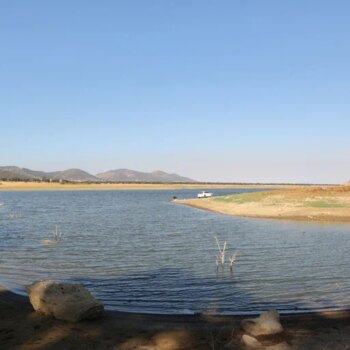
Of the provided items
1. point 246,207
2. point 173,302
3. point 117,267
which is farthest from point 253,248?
point 246,207

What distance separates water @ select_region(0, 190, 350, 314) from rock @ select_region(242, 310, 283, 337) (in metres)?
2.99

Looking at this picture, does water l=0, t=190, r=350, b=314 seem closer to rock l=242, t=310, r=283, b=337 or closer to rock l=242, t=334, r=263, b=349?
rock l=242, t=310, r=283, b=337

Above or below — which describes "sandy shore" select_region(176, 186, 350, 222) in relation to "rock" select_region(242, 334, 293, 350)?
above

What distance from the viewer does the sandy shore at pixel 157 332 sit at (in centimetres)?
1115

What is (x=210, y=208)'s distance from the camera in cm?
7212

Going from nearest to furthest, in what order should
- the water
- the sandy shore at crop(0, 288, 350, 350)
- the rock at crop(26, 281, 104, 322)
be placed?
the sandy shore at crop(0, 288, 350, 350) → the rock at crop(26, 281, 104, 322) → the water

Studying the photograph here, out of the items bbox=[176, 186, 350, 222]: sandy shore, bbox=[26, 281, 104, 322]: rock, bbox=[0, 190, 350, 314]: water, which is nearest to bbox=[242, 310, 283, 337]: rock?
bbox=[0, 190, 350, 314]: water

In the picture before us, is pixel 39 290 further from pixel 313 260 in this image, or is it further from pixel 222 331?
pixel 313 260

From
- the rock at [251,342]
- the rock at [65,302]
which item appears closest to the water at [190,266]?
the rock at [65,302]

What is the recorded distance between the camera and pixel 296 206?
183 feet

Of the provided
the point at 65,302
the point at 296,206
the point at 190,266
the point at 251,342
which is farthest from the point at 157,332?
the point at 296,206

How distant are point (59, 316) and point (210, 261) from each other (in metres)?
13.2

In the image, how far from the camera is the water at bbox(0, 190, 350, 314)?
16828mm

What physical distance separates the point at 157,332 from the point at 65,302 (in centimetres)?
271
